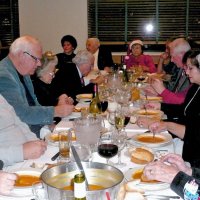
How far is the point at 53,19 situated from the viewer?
7406mm

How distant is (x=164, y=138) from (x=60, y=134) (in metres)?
0.64

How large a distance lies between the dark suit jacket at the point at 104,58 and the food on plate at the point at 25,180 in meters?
5.33

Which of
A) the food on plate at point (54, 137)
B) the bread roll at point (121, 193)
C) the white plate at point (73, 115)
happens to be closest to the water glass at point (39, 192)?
the bread roll at point (121, 193)

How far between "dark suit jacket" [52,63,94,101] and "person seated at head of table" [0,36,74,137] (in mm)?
1322

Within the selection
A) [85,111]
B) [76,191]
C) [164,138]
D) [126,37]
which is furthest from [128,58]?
[76,191]

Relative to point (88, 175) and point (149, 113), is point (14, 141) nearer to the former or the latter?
point (88, 175)

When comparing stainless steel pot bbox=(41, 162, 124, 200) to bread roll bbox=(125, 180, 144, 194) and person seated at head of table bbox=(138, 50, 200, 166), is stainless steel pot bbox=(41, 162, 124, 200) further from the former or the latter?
person seated at head of table bbox=(138, 50, 200, 166)

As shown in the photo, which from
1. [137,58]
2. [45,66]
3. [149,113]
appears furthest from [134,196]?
[137,58]

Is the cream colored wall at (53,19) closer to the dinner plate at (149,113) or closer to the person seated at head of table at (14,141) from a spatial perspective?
the dinner plate at (149,113)

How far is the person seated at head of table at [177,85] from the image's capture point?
375cm

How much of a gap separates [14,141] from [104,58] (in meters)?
4.78

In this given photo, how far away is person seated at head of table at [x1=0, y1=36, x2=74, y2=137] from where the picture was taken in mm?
2752

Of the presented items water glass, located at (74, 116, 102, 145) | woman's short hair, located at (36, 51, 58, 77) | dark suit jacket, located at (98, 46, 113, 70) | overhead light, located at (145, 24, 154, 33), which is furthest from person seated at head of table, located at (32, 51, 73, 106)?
overhead light, located at (145, 24, 154, 33)

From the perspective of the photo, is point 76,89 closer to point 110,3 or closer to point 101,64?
point 101,64
